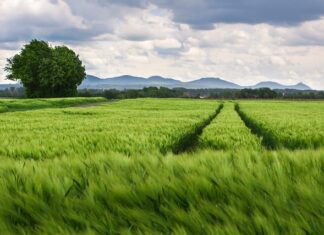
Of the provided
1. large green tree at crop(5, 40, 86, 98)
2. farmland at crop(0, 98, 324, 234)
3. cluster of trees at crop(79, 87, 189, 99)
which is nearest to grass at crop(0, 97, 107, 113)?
large green tree at crop(5, 40, 86, 98)

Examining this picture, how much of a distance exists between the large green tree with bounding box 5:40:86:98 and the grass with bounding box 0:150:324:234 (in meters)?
87.4

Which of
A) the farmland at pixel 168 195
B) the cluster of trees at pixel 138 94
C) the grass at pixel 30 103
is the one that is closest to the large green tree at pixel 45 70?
the grass at pixel 30 103

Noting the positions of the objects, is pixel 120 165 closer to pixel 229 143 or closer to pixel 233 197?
pixel 233 197

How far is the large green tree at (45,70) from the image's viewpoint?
88500mm

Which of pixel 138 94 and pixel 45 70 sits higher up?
pixel 45 70

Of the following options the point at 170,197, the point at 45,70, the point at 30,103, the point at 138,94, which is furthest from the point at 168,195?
the point at 138,94

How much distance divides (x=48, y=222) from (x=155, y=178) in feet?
1.92

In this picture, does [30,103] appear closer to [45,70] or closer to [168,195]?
[45,70]

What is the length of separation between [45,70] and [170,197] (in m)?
90.2

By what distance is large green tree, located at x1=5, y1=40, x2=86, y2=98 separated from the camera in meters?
88.5

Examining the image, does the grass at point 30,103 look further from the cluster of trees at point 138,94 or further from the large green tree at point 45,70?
the cluster of trees at point 138,94

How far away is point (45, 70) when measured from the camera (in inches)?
3492

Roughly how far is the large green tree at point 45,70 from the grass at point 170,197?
287ft

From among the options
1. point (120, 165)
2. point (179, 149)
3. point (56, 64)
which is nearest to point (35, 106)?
point (56, 64)
